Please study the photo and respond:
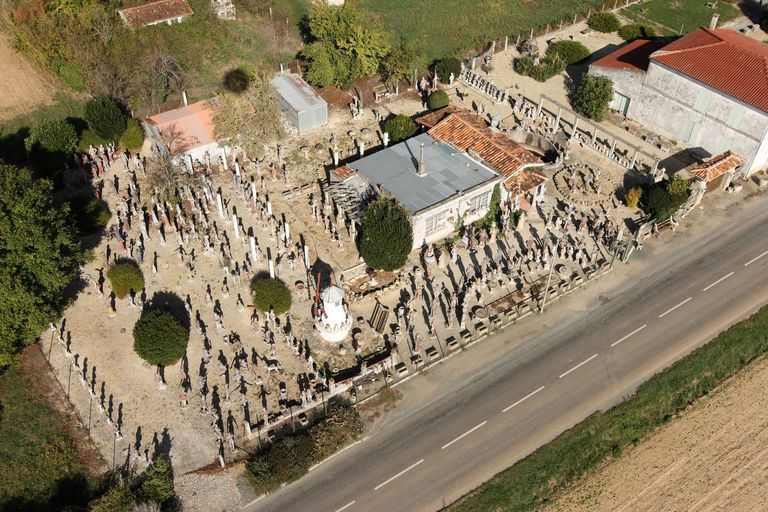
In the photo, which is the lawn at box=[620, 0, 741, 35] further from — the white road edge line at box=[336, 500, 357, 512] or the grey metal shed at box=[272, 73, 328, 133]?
the white road edge line at box=[336, 500, 357, 512]

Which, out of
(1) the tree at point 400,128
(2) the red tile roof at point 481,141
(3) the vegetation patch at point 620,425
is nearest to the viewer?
(3) the vegetation patch at point 620,425

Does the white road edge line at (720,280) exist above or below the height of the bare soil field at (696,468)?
above

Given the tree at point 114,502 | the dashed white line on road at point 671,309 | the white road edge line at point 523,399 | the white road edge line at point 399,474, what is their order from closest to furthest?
the tree at point 114,502
the white road edge line at point 399,474
the white road edge line at point 523,399
the dashed white line on road at point 671,309

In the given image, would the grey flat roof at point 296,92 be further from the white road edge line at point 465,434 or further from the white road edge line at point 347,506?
the white road edge line at point 347,506

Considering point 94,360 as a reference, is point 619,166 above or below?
above

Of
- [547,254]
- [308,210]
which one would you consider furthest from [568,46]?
[308,210]

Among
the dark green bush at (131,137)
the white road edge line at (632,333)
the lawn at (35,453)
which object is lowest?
the lawn at (35,453)

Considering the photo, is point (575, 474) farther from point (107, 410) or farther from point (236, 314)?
point (107, 410)

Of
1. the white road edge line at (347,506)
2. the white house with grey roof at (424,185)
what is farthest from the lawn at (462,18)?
the white road edge line at (347,506)
